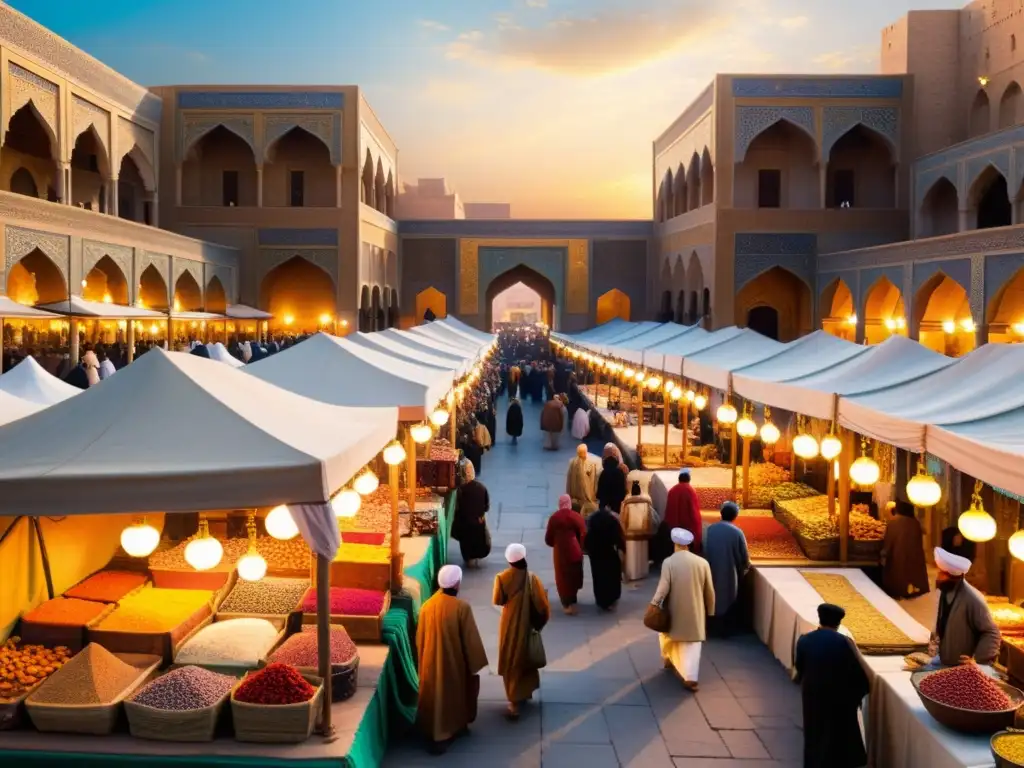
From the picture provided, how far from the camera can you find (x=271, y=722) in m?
3.99

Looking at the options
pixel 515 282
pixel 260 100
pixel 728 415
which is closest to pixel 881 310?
pixel 728 415

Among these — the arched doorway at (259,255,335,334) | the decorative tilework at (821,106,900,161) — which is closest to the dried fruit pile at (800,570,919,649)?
the decorative tilework at (821,106,900,161)

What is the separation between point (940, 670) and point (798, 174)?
21942 millimetres

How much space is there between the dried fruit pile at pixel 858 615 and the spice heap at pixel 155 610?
3.69m

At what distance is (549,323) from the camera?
42.2 meters

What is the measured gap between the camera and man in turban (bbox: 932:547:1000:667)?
4641 mm

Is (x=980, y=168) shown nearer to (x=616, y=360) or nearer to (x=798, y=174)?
(x=798, y=174)

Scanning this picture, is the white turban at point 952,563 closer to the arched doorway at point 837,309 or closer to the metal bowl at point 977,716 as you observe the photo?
the metal bowl at point 977,716

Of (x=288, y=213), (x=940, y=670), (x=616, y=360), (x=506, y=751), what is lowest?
(x=506, y=751)

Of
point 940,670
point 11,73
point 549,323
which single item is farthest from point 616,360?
point 549,323

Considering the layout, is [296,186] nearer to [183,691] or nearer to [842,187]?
[842,187]

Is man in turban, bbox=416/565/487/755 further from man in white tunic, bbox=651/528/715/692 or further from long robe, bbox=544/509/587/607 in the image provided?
long robe, bbox=544/509/587/607

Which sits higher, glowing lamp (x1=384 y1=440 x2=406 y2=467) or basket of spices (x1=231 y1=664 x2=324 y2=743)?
glowing lamp (x1=384 y1=440 x2=406 y2=467)

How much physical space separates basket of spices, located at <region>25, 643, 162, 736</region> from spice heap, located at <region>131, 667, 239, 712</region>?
116 millimetres
